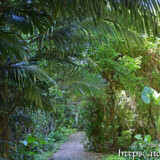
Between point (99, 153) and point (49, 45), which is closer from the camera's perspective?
point (49, 45)

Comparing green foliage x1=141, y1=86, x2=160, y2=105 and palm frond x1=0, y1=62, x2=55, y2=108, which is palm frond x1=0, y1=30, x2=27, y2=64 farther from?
green foliage x1=141, y1=86, x2=160, y2=105

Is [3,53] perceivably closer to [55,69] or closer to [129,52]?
[55,69]

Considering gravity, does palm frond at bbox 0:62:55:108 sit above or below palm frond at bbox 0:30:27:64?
below

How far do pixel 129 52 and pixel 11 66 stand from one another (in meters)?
4.66

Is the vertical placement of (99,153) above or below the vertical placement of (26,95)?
below

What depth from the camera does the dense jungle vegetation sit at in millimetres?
1907

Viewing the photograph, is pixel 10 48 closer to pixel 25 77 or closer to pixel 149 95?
pixel 25 77

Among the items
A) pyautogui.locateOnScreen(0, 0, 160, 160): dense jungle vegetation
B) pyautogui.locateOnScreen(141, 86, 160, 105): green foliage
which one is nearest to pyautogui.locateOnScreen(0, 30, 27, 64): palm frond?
pyautogui.locateOnScreen(0, 0, 160, 160): dense jungle vegetation

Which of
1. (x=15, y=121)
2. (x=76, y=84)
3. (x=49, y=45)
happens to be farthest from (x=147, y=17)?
(x=15, y=121)

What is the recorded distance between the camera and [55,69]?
177 inches

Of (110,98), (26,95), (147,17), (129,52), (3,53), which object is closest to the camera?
(147,17)

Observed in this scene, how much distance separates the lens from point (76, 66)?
4.53 m

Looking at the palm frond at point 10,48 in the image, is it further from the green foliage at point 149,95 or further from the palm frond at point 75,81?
the green foliage at point 149,95

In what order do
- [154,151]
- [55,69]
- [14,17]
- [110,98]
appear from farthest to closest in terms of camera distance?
[110,98] → [154,151] → [55,69] → [14,17]
